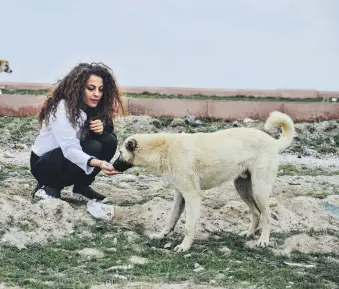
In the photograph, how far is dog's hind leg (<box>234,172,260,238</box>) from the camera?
5824mm

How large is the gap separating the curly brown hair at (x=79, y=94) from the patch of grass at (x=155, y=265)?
1.09m

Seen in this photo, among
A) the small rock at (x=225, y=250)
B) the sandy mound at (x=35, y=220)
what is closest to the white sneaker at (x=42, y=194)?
the sandy mound at (x=35, y=220)

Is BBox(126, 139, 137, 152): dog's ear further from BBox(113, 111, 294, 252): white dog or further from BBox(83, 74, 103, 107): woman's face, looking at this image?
BBox(83, 74, 103, 107): woman's face

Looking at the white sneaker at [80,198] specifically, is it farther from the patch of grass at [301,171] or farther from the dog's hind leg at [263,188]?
the patch of grass at [301,171]

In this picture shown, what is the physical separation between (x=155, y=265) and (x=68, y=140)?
1.55 m

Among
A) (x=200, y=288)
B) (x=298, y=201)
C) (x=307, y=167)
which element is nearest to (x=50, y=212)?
(x=200, y=288)

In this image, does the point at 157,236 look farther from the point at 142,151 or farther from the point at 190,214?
the point at 142,151

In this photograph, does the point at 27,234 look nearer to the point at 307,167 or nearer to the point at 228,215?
the point at 228,215

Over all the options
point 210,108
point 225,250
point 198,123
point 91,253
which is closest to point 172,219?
point 225,250

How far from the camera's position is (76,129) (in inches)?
234

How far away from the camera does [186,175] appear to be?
536 cm

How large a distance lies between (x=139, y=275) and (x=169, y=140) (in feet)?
4.51

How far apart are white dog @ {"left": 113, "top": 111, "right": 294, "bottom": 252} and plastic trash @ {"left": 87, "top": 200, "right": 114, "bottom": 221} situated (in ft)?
1.90

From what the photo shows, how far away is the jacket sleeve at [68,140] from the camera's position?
18.9ft
